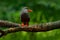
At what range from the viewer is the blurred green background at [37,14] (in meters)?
2.75

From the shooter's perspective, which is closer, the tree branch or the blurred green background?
the tree branch

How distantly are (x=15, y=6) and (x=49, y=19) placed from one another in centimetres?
43

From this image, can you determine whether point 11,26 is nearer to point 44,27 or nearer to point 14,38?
point 44,27

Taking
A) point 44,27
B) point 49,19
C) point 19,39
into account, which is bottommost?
point 19,39

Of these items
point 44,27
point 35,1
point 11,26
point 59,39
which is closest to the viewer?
point 44,27

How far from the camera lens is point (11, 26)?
2.01 m

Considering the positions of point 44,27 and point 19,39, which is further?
point 19,39

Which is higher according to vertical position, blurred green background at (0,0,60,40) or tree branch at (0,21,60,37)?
tree branch at (0,21,60,37)

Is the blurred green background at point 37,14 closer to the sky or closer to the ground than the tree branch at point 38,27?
closer to the ground

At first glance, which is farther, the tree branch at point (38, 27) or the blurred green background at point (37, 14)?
the blurred green background at point (37, 14)

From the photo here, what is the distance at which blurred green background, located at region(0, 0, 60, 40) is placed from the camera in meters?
2.75

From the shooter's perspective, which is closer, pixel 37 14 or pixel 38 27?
pixel 38 27

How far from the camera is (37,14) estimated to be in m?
2.74

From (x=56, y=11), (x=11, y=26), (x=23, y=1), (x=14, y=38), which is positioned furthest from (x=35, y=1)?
(x=11, y=26)
